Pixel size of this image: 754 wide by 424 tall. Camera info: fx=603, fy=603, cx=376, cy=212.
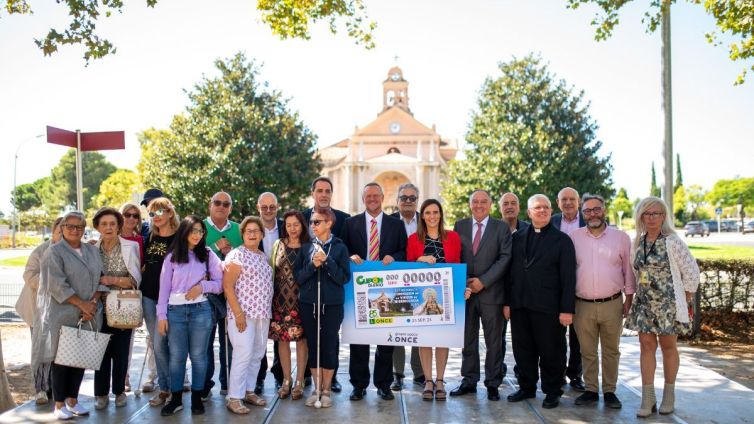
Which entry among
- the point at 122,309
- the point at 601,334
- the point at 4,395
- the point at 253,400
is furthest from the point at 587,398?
the point at 4,395

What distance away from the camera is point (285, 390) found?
22.1ft

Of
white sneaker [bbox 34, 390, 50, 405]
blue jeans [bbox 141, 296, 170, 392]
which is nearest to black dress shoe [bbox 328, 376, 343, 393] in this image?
blue jeans [bbox 141, 296, 170, 392]

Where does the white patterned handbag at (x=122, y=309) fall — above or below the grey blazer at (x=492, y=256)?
below

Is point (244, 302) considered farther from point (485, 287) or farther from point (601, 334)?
point (601, 334)

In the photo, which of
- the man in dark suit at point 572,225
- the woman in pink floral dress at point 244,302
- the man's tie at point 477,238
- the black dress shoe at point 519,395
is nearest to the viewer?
the woman in pink floral dress at point 244,302

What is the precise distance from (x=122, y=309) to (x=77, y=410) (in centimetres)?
111

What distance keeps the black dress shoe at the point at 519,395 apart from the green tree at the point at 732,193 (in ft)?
284

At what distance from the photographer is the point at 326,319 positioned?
6512 mm

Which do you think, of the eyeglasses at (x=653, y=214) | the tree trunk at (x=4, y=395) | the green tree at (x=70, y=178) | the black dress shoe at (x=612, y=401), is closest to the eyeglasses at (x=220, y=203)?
the tree trunk at (x=4, y=395)

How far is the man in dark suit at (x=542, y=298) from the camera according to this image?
6.44 m

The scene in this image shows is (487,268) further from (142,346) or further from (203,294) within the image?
(142,346)

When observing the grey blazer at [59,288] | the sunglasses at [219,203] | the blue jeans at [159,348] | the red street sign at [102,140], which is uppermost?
the red street sign at [102,140]

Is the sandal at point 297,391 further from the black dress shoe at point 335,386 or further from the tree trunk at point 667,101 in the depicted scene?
the tree trunk at point 667,101

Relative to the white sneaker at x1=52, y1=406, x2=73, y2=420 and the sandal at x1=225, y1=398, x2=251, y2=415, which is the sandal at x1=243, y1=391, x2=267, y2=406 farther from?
the white sneaker at x1=52, y1=406, x2=73, y2=420
